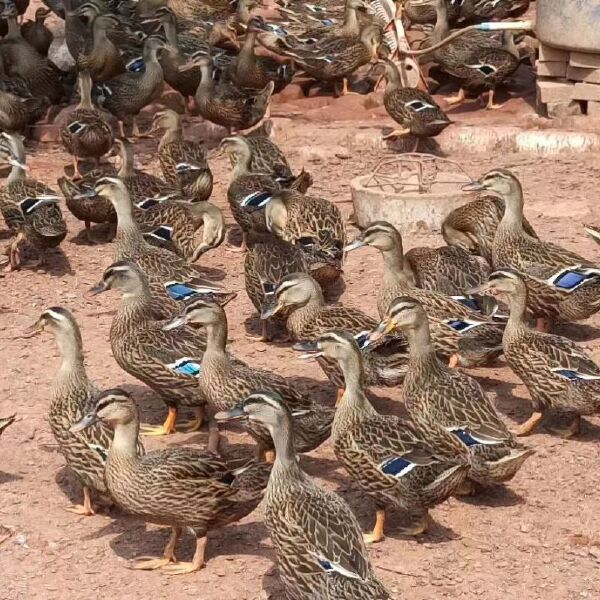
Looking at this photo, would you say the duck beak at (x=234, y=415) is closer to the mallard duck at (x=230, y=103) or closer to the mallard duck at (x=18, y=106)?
the mallard duck at (x=230, y=103)

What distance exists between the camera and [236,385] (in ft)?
26.0

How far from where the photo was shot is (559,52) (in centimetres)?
1391

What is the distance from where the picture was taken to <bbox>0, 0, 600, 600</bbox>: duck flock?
6902 mm

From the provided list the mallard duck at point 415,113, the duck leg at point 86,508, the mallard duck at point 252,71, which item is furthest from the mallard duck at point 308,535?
the mallard duck at point 252,71

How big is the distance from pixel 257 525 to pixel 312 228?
3776 millimetres

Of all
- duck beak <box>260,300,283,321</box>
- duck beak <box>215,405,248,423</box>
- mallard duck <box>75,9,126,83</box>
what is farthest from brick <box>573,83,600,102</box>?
duck beak <box>215,405,248,423</box>

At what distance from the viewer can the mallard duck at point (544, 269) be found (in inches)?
371

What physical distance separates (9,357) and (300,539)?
386 cm

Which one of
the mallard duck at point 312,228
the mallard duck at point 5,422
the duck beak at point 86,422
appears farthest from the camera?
the mallard duck at point 312,228

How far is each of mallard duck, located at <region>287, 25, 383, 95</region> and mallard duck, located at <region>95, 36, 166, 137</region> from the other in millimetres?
1720

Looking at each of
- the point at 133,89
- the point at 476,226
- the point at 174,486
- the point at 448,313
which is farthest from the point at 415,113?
the point at 174,486

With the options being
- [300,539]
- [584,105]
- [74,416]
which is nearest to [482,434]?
[300,539]

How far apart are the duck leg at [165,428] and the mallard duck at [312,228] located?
6.66ft

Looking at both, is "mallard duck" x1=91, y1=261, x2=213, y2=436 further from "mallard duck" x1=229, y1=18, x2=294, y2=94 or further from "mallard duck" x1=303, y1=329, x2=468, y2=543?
"mallard duck" x1=229, y1=18, x2=294, y2=94
